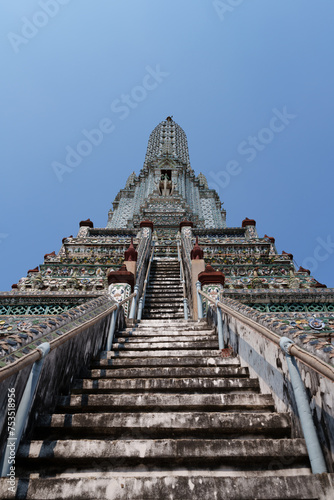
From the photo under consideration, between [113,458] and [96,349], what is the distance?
207cm

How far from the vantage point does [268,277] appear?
35.7 feet

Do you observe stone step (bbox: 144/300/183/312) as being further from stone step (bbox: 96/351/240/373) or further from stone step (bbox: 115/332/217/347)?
stone step (bbox: 96/351/240/373)

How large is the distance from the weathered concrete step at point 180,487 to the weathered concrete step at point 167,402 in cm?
86

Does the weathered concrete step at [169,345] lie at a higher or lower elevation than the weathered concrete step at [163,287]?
lower

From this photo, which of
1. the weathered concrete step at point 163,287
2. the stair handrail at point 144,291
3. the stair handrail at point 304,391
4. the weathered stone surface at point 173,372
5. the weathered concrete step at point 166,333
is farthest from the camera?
the weathered concrete step at point 163,287

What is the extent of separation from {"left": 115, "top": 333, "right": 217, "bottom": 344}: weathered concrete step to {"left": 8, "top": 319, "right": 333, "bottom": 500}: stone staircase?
105 centimetres

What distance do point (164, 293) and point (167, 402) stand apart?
21.1ft

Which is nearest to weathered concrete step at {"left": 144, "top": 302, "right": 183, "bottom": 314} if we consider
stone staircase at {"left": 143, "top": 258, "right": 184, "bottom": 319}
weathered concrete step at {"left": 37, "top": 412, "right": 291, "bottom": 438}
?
stone staircase at {"left": 143, "top": 258, "right": 184, "bottom": 319}

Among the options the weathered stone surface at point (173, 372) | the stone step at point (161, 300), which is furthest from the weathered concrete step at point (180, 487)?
the stone step at point (161, 300)

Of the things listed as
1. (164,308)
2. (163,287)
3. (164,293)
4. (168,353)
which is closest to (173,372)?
(168,353)

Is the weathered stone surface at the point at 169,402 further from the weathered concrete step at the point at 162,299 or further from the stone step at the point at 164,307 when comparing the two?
the weathered concrete step at the point at 162,299

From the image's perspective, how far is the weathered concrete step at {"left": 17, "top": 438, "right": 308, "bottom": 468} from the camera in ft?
7.07

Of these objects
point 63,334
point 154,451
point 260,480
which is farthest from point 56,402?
point 260,480

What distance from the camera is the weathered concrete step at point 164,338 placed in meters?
4.70
